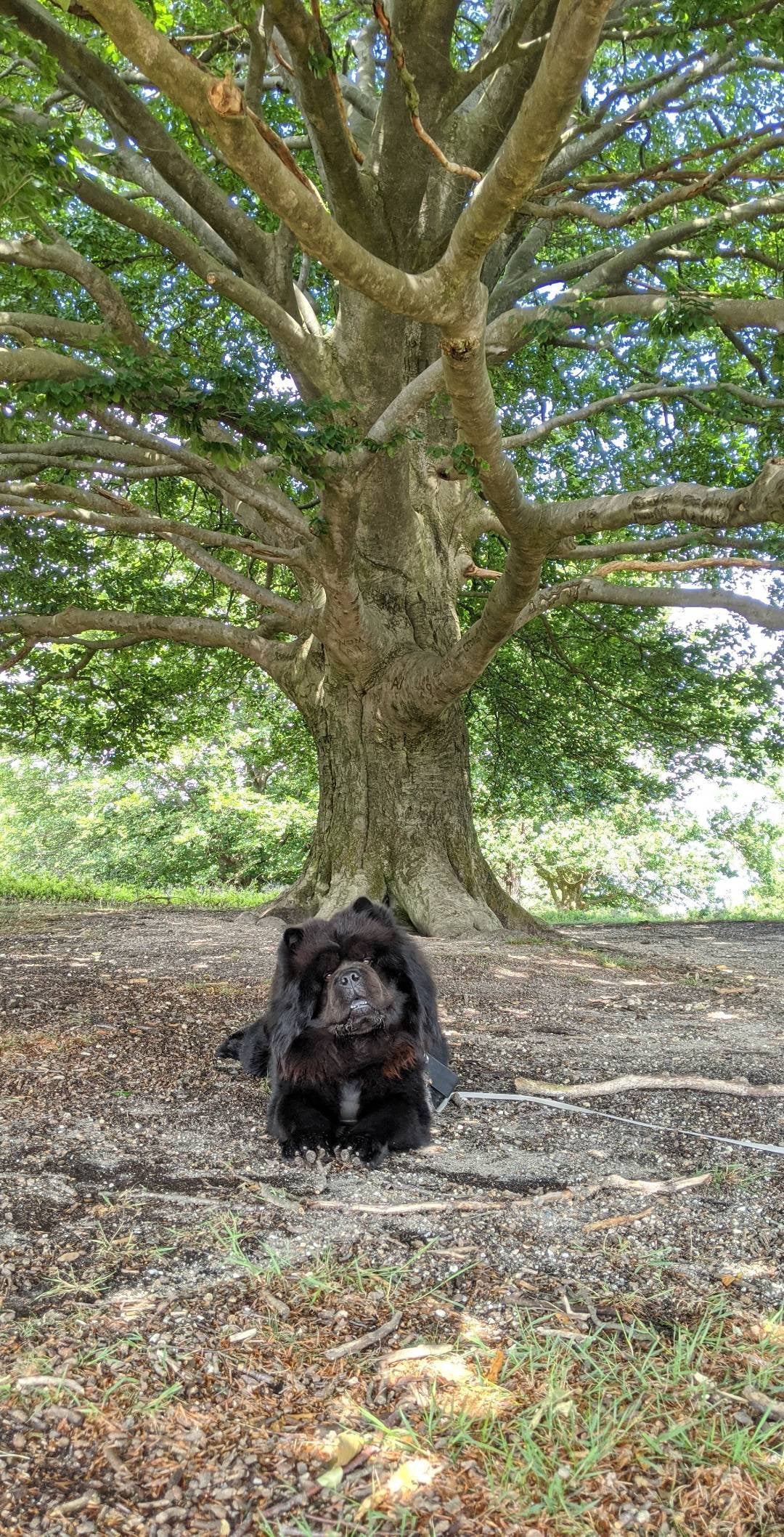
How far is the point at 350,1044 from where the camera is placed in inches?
149

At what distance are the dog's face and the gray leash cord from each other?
35.2 inches

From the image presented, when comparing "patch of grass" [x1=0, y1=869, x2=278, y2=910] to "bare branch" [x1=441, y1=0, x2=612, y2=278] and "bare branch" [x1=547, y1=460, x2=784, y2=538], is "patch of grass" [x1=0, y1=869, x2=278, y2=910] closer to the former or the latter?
"bare branch" [x1=547, y1=460, x2=784, y2=538]

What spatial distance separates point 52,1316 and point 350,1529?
1.01 metres

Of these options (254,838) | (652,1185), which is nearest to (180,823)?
(254,838)

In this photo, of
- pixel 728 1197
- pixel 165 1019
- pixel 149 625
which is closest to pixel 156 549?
pixel 149 625

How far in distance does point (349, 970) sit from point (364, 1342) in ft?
5.13

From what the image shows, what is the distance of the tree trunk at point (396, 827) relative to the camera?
33.8ft

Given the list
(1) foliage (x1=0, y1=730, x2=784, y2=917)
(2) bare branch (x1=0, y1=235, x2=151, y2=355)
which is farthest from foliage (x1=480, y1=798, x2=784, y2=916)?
(2) bare branch (x1=0, y1=235, x2=151, y2=355)

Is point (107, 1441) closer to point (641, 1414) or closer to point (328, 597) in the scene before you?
point (641, 1414)

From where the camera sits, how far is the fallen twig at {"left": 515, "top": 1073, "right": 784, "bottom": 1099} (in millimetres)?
4523

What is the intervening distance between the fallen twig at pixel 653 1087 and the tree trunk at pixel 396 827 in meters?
5.42

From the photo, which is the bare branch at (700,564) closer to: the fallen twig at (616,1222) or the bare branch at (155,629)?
the bare branch at (155,629)

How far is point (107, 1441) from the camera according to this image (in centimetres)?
193

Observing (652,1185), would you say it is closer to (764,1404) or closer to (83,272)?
(764,1404)
